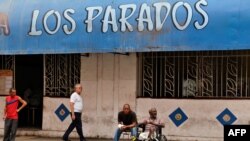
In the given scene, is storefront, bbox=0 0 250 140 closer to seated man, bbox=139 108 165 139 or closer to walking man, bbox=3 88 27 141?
walking man, bbox=3 88 27 141

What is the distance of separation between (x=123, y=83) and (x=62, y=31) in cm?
223

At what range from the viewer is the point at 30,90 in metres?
18.0

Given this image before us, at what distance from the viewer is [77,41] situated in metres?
13.8

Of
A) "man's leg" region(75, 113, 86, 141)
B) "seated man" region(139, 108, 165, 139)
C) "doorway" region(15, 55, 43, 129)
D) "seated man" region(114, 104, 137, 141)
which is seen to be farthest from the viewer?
"doorway" region(15, 55, 43, 129)

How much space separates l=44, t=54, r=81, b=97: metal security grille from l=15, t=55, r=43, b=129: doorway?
1.68 meters

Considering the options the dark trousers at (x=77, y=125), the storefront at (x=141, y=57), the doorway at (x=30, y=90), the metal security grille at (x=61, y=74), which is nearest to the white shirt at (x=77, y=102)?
the dark trousers at (x=77, y=125)

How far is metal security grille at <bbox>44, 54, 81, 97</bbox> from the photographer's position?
612 inches

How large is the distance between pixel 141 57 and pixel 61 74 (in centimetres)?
258

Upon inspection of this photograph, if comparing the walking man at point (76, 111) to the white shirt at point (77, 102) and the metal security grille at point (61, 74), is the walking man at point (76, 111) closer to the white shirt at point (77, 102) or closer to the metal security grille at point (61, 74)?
the white shirt at point (77, 102)

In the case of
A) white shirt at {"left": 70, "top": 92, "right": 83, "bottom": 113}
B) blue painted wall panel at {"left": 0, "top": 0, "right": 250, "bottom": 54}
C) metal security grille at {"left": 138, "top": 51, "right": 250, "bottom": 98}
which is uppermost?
blue painted wall panel at {"left": 0, "top": 0, "right": 250, "bottom": 54}

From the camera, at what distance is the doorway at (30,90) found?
17391 millimetres

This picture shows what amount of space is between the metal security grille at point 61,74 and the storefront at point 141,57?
3cm

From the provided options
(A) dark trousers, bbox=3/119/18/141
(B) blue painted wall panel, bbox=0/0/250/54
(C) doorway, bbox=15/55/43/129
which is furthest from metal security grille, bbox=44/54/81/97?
(A) dark trousers, bbox=3/119/18/141

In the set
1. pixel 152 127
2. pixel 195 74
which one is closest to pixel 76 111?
pixel 152 127
